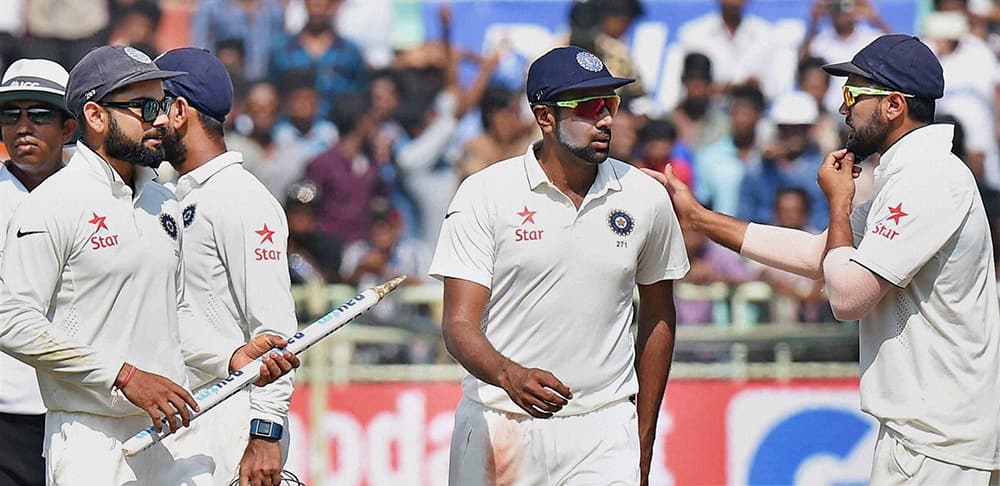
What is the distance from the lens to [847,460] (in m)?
10.9

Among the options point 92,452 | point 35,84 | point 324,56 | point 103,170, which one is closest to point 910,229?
point 103,170

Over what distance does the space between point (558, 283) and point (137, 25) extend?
274 inches

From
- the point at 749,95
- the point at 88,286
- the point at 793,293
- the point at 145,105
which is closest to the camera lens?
the point at 88,286

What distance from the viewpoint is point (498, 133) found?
12180mm

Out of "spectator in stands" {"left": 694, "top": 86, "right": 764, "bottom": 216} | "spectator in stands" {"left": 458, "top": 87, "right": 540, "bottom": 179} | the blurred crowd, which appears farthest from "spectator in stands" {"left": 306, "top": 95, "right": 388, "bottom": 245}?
"spectator in stands" {"left": 694, "top": 86, "right": 764, "bottom": 216}

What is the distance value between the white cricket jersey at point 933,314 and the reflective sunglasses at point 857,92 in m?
0.23

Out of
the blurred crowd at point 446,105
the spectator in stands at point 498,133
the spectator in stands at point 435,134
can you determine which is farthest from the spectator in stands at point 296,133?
the spectator in stands at point 498,133

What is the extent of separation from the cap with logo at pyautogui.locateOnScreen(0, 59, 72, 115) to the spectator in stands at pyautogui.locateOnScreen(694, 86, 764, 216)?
240 inches

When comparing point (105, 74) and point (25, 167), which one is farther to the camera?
point (25, 167)

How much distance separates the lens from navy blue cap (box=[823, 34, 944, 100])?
20.5 feet

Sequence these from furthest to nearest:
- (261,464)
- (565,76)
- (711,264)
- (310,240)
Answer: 1. (711,264)
2. (310,240)
3. (565,76)
4. (261,464)

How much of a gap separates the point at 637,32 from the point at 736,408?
326 centimetres

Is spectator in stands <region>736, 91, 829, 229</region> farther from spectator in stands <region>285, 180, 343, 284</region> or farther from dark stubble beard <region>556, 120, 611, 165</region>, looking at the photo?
dark stubble beard <region>556, 120, 611, 165</region>

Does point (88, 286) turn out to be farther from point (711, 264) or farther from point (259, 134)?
point (711, 264)
